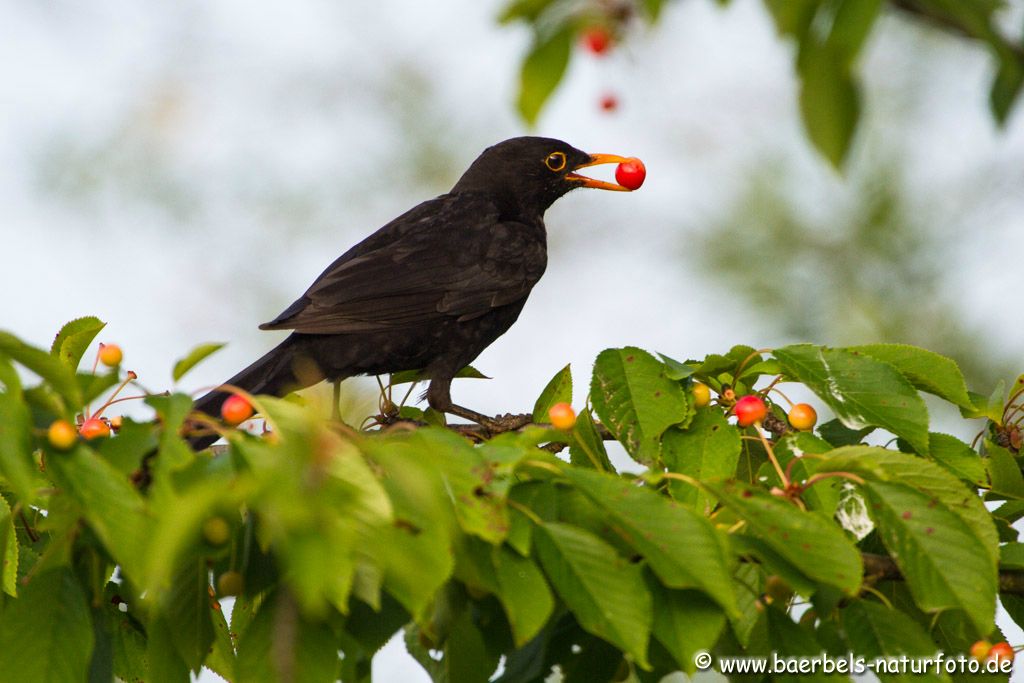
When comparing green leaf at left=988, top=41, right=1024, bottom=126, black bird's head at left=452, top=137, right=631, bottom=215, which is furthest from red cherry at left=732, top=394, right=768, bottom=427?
black bird's head at left=452, top=137, right=631, bottom=215

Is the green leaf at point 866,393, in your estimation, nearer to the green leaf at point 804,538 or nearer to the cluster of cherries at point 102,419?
the green leaf at point 804,538

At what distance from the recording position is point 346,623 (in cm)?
196

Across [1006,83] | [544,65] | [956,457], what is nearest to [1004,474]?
[956,457]

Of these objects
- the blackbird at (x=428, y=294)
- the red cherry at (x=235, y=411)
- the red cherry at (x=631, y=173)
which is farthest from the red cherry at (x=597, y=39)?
the red cherry at (x=631, y=173)

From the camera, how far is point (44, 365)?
176cm

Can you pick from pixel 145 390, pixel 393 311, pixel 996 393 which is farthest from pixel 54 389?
pixel 393 311

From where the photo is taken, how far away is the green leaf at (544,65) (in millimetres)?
1816

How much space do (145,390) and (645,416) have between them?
3.50 feet

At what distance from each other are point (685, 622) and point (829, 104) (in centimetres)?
88

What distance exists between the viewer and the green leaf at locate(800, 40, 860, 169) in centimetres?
145

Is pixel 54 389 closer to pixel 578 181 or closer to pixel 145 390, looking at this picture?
pixel 145 390

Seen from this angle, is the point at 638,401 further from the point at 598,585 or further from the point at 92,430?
the point at 92,430

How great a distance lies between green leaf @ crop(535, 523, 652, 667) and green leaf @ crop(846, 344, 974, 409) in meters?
1.04

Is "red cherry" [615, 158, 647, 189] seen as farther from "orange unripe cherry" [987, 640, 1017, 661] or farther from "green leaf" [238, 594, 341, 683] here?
"green leaf" [238, 594, 341, 683]
